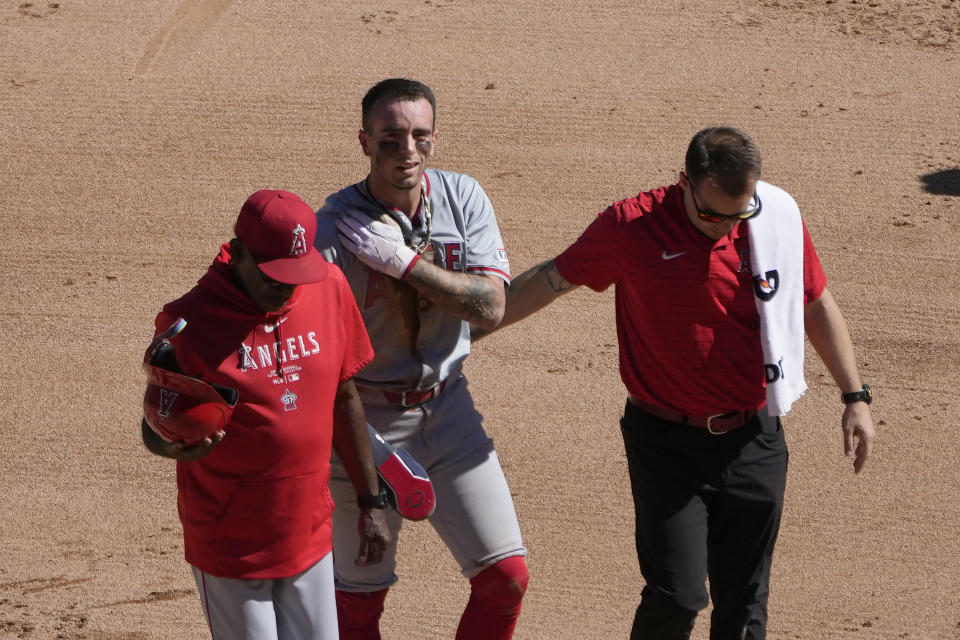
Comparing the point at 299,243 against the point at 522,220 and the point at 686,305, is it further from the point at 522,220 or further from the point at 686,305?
the point at 522,220

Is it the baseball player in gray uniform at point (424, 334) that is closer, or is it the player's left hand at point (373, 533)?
the player's left hand at point (373, 533)

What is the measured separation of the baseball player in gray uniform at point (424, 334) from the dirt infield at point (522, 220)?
3.97 feet

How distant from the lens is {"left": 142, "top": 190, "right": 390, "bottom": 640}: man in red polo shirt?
3.50m

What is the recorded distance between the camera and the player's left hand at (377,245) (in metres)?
4.08

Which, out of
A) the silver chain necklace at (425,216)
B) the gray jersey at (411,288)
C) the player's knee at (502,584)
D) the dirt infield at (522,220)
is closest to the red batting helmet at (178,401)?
the gray jersey at (411,288)

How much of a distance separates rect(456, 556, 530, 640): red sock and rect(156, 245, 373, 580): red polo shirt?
0.81m

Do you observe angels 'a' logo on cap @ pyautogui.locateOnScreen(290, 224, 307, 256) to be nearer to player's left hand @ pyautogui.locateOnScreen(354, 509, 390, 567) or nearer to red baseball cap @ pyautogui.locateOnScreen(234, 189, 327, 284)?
red baseball cap @ pyautogui.locateOnScreen(234, 189, 327, 284)

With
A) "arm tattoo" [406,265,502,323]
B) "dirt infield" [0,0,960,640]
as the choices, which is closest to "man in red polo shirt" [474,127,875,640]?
"arm tattoo" [406,265,502,323]

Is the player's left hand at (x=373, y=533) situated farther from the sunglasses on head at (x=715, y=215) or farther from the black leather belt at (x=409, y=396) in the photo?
the sunglasses on head at (x=715, y=215)

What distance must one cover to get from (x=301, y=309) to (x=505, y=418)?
3.71 metres

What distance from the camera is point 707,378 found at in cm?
418

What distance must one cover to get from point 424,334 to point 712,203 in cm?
111

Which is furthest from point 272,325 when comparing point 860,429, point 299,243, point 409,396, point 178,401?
Result: point 860,429

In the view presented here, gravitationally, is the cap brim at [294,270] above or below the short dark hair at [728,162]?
below
